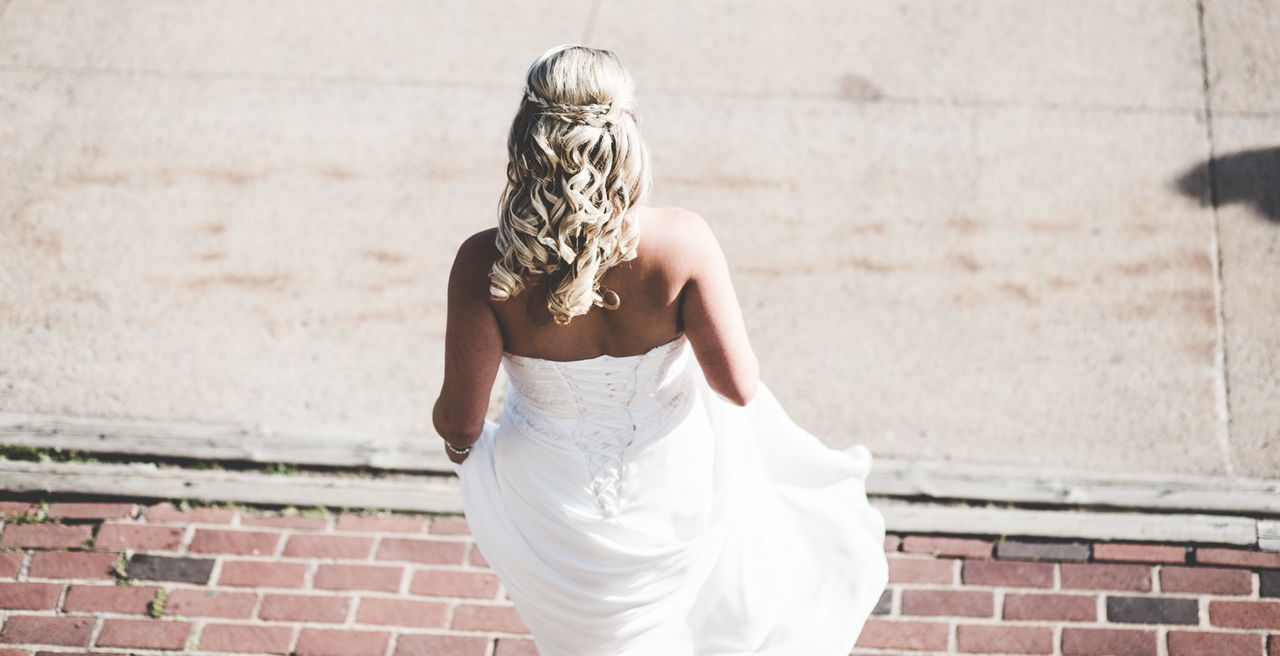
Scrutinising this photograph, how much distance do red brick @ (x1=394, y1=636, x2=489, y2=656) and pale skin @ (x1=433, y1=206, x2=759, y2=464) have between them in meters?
1.26

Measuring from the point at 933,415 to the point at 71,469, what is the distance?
3.27 meters

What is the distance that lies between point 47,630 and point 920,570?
2.96 m

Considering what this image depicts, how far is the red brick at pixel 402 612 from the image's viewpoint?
10.8ft

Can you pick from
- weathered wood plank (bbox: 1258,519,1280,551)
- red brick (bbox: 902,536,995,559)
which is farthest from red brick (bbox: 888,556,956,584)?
weathered wood plank (bbox: 1258,519,1280,551)

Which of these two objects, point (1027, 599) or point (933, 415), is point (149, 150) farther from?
point (1027, 599)

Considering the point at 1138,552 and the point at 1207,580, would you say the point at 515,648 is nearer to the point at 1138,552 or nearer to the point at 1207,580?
the point at 1138,552

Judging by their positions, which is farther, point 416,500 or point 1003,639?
point 416,500

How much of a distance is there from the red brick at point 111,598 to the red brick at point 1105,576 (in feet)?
10.2

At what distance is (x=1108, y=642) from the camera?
3.15 metres

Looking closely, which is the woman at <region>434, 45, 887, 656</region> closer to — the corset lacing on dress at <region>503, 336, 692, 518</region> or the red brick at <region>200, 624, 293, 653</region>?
the corset lacing on dress at <region>503, 336, 692, 518</region>

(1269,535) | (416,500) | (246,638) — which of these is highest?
(1269,535)

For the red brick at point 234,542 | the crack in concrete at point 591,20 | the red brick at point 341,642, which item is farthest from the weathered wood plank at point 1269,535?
the crack in concrete at point 591,20

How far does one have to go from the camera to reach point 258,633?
10.8 feet

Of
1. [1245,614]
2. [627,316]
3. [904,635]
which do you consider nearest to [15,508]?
[627,316]
